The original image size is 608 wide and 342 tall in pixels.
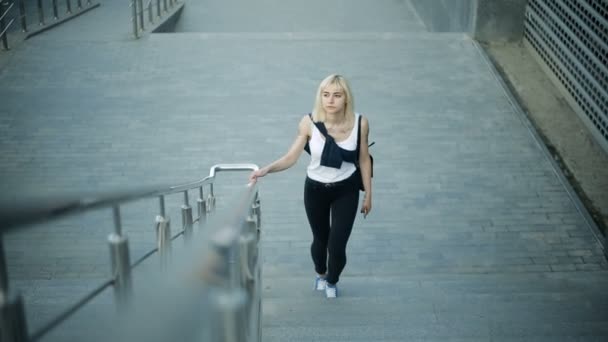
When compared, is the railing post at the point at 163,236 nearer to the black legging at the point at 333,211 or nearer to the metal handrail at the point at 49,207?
the black legging at the point at 333,211

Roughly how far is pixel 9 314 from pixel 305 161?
6.97 m

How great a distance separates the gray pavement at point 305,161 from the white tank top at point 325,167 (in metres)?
1.02

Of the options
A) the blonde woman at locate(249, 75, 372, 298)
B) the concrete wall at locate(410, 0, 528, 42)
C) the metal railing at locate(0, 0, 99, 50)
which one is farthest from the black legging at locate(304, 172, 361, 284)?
the metal railing at locate(0, 0, 99, 50)

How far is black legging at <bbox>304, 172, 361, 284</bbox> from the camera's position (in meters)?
4.60

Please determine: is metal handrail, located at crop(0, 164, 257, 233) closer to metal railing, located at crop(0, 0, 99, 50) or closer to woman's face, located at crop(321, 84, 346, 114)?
woman's face, located at crop(321, 84, 346, 114)

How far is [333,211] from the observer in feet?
15.3

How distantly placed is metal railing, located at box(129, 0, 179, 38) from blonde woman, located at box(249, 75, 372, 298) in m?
8.32

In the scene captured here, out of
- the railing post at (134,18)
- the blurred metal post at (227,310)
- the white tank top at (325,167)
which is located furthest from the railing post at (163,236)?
the railing post at (134,18)

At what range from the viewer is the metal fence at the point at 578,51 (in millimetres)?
8828

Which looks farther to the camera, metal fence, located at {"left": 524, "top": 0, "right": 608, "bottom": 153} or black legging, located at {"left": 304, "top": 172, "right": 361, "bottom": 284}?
metal fence, located at {"left": 524, "top": 0, "right": 608, "bottom": 153}

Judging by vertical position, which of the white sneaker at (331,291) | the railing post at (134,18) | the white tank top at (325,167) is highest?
the railing post at (134,18)

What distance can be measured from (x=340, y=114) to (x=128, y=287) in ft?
7.10

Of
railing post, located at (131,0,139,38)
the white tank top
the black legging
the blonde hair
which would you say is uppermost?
railing post, located at (131,0,139,38)

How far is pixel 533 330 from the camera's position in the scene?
4523 millimetres
